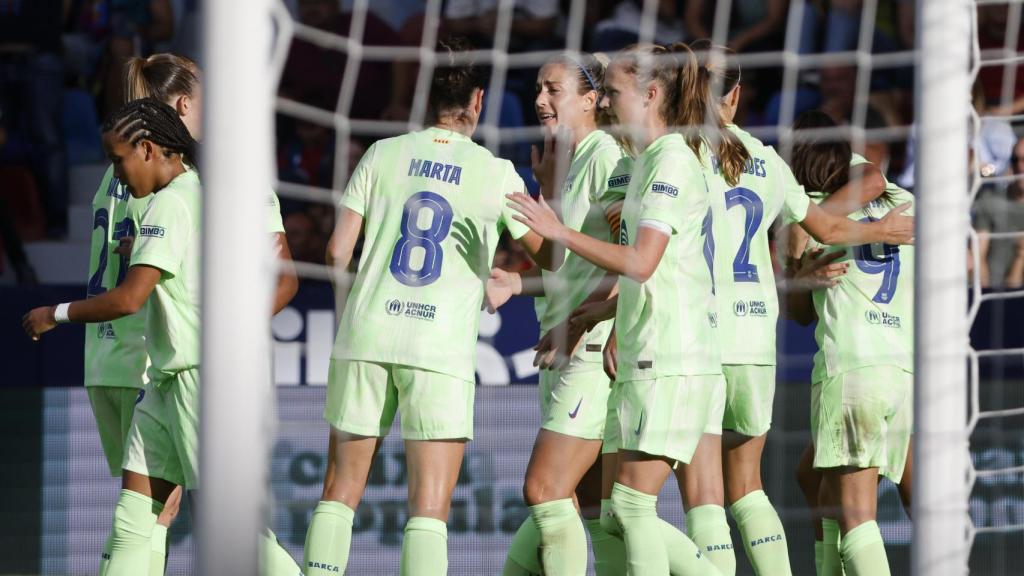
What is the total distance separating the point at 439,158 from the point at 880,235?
4.79ft

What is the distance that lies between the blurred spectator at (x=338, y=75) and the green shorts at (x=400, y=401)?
2.48 meters

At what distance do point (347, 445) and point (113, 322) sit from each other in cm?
89

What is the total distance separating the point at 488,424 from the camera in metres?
6.52

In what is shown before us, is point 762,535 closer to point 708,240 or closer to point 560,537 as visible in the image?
point 560,537

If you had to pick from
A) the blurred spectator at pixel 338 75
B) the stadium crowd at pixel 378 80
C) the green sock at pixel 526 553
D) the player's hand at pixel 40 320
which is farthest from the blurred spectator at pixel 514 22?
the player's hand at pixel 40 320

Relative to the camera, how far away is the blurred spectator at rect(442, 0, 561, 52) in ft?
23.8

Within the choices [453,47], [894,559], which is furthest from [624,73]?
[894,559]

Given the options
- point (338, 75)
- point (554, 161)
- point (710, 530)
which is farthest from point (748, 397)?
point (338, 75)

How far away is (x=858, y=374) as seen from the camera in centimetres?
503

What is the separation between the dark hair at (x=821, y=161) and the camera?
514cm

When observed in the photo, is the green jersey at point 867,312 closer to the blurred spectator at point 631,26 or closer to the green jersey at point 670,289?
the green jersey at point 670,289

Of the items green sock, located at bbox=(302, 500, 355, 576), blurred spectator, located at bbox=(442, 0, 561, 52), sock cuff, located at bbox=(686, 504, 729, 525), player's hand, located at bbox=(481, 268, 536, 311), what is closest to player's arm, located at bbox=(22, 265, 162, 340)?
green sock, located at bbox=(302, 500, 355, 576)

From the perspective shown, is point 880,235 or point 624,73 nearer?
point 624,73

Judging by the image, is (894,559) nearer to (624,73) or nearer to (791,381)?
(791,381)
